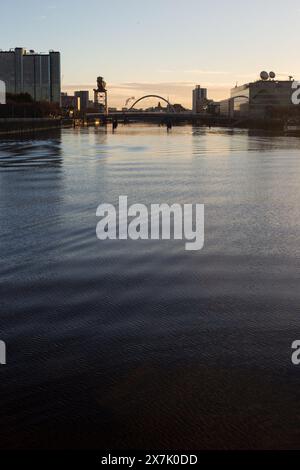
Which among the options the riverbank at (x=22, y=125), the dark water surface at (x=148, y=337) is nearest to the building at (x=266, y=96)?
the riverbank at (x=22, y=125)

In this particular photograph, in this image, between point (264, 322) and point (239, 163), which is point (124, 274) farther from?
point (239, 163)

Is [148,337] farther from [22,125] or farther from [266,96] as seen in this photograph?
[266,96]

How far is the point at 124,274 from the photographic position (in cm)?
1175

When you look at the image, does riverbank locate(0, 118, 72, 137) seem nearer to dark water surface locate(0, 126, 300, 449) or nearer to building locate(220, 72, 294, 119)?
building locate(220, 72, 294, 119)

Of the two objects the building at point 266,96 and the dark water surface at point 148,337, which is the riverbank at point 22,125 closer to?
the building at point 266,96

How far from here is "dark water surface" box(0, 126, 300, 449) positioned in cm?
627

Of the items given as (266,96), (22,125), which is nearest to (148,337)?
(22,125)

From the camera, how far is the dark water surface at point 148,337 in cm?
627

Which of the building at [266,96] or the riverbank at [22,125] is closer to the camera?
the riverbank at [22,125]


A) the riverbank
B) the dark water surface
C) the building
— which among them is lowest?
the dark water surface

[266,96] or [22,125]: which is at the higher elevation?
[266,96]

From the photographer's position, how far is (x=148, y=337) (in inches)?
337

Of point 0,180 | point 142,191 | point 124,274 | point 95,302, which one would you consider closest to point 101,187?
point 142,191

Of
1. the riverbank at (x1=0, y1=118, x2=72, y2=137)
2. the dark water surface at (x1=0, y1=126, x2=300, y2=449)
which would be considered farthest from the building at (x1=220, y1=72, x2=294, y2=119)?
the dark water surface at (x1=0, y1=126, x2=300, y2=449)
